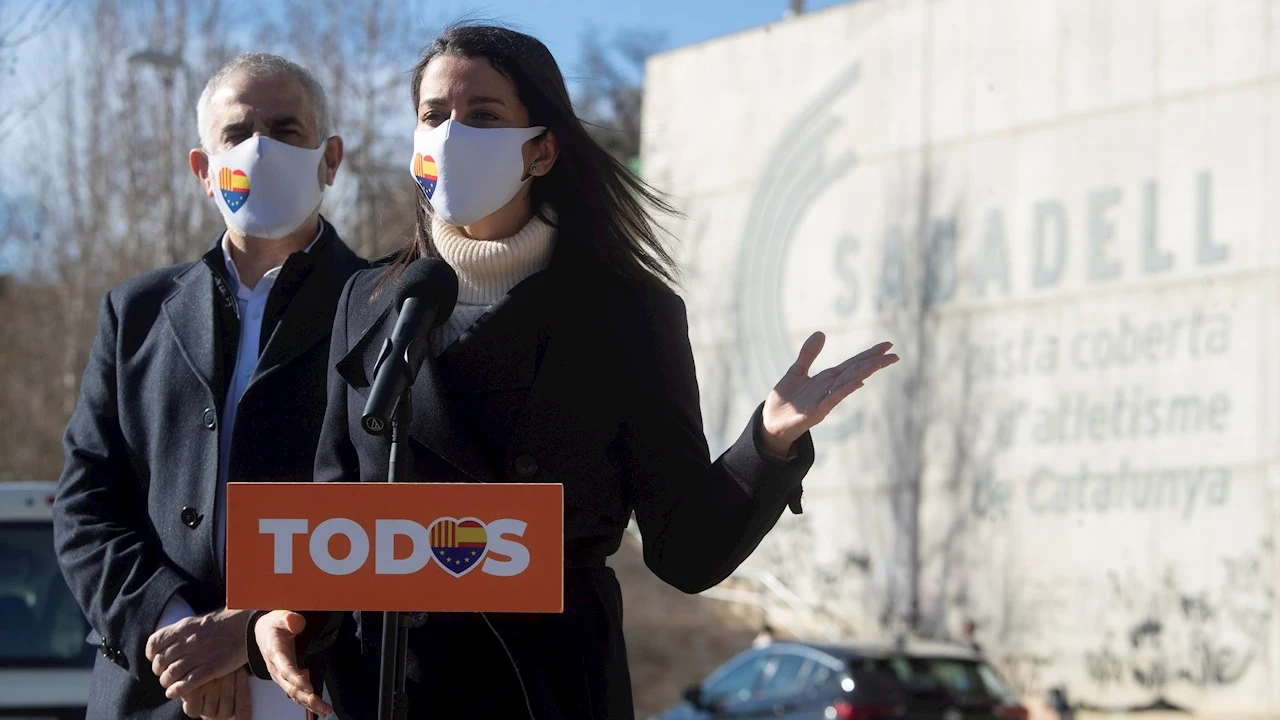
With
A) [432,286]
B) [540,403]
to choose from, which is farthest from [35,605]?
[432,286]

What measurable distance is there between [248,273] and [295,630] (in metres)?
1.32

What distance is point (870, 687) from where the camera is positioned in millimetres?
13922

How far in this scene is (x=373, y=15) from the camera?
2445 cm

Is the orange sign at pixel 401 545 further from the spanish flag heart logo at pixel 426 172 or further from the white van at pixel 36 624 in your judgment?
the white van at pixel 36 624

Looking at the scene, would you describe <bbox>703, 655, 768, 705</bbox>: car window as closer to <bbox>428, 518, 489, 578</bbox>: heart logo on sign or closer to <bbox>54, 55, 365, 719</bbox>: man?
<bbox>54, 55, 365, 719</bbox>: man

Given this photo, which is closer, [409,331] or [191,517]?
[409,331]

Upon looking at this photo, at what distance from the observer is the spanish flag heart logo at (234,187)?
388cm

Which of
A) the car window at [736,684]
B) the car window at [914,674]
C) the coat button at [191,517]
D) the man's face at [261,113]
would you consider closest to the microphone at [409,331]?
the coat button at [191,517]

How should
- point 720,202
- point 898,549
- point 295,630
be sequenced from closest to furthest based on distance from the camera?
point 295,630
point 898,549
point 720,202

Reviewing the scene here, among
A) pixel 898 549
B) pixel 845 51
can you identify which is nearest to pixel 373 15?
pixel 845 51

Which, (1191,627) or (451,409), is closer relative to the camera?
(451,409)

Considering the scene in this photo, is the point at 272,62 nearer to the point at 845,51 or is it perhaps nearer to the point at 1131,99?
the point at 1131,99

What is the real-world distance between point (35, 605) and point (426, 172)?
4.07 metres

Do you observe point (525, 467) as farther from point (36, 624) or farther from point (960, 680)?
point (960, 680)
